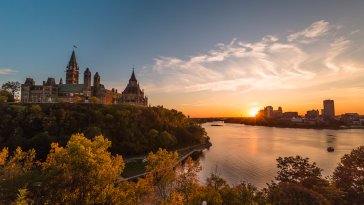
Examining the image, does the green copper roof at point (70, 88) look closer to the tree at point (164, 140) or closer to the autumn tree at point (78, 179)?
the tree at point (164, 140)

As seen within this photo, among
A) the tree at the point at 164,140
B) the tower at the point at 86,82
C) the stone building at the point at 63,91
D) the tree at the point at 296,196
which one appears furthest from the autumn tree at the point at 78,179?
the tower at the point at 86,82

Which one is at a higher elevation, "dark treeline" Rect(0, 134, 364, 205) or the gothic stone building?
the gothic stone building

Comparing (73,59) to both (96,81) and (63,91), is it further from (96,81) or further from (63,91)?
(96,81)

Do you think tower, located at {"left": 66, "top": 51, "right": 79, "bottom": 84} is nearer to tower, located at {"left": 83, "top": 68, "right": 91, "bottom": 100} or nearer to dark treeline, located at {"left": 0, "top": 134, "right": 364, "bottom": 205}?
tower, located at {"left": 83, "top": 68, "right": 91, "bottom": 100}

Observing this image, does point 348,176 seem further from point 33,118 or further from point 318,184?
point 33,118

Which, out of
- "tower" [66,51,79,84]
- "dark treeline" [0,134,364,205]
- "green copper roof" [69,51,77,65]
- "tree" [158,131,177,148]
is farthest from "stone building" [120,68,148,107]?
"dark treeline" [0,134,364,205]

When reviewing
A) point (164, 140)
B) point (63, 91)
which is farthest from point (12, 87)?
point (164, 140)
